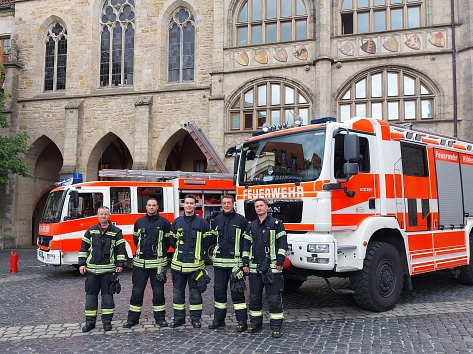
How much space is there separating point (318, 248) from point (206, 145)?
9588 millimetres

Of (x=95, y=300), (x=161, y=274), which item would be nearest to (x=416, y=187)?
(x=161, y=274)

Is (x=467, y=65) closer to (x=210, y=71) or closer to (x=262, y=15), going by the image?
(x=262, y=15)

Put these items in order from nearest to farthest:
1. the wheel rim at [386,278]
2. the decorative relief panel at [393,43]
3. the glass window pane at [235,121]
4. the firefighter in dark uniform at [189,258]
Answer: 1. the firefighter in dark uniform at [189,258]
2. the wheel rim at [386,278]
3. the decorative relief panel at [393,43]
4. the glass window pane at [235,121]

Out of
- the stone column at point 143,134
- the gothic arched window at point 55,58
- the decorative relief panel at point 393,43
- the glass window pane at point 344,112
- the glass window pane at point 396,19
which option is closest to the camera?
the decorative relief panel at point 393,43

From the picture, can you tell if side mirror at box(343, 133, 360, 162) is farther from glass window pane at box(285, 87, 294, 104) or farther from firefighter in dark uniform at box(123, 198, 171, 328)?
glass window pane at box(285, 87, 294, 104)

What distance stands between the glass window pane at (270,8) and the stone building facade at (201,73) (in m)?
0.04

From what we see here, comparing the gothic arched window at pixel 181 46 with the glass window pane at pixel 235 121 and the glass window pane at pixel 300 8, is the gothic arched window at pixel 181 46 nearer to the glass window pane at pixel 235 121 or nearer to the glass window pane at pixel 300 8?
the glass window pane at pixel 235 121

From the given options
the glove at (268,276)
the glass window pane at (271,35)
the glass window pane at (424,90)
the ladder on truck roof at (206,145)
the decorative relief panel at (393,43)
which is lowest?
the glove at (268,276)

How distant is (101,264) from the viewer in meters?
6.09

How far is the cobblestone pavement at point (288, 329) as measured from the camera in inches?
207

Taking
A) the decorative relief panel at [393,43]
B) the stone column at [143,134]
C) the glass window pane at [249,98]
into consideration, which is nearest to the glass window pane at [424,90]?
the decorative relief panel at [393,43]

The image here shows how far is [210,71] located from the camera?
61.6ft

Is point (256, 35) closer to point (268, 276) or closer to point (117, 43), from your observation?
point (117, 43)

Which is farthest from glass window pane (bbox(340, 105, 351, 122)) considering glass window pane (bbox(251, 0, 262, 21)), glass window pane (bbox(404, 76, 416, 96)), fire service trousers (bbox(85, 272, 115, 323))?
fire service trousers (bbox(85, 272, 115, 323))
